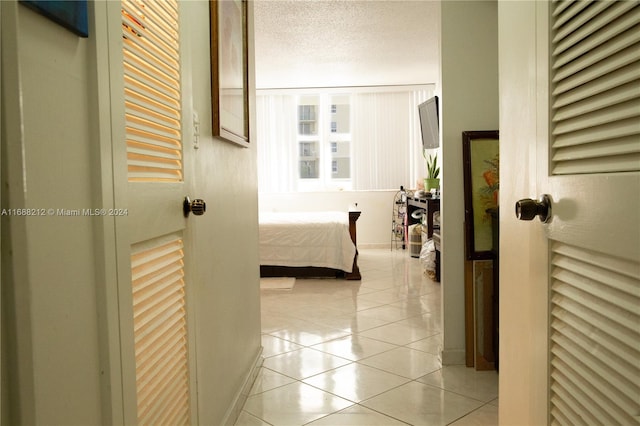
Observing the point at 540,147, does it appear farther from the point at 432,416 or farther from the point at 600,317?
the point at 432,416

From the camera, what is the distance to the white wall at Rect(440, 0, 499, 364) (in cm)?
290

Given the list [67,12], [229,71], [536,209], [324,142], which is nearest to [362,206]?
[324,142]

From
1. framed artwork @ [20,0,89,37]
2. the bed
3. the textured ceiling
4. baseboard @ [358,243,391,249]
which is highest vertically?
the textured ceiling

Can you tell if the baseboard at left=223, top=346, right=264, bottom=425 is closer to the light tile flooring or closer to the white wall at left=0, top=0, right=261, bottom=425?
the light tile flooring

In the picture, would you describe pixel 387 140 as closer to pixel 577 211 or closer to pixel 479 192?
pixel 479 192

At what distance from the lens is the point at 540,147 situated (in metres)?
1.11

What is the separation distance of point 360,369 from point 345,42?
12.2 feet

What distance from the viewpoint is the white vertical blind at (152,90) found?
3.70 ft

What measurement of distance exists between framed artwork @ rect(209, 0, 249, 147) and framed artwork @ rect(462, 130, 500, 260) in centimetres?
124

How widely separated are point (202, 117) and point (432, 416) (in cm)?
163

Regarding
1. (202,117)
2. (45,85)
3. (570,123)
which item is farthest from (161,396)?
(570,123)

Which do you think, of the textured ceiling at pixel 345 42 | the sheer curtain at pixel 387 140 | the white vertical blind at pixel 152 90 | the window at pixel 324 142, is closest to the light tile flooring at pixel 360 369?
the white vertical blind at pixel 152 90

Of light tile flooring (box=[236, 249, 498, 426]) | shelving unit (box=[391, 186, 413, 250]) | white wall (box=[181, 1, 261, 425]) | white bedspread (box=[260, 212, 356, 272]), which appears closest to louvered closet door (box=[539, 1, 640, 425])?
white wall (box=[181, 1, 261, 425])

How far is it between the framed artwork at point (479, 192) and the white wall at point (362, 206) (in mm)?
5132
